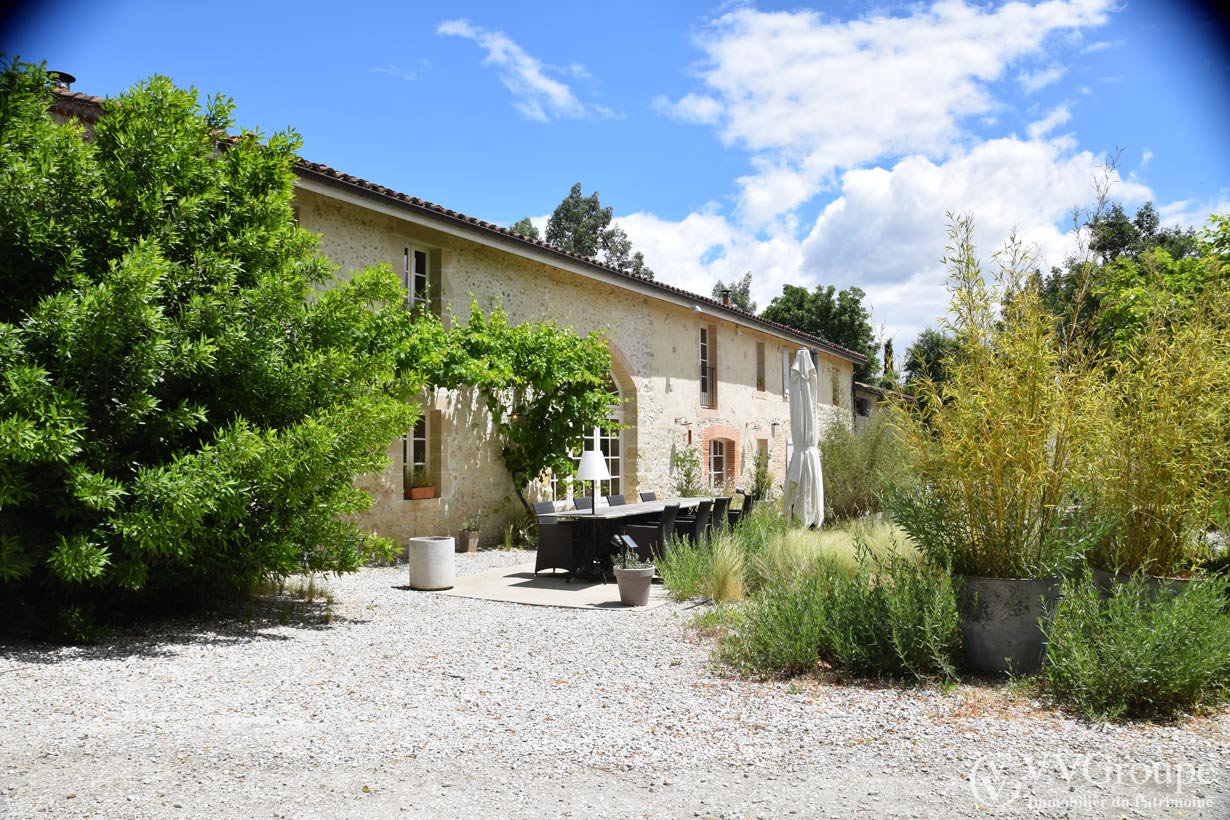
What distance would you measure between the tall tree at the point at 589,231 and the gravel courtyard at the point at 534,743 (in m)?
34.0

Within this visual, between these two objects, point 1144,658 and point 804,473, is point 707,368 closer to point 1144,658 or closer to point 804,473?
point 804,473

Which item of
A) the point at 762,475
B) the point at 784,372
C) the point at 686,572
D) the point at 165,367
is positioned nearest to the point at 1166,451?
the point at 686,572

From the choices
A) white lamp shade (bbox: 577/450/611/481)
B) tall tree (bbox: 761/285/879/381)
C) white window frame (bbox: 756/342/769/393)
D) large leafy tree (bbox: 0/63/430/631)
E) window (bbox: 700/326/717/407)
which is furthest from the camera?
tall tree (bbox: 761/285/879/381)

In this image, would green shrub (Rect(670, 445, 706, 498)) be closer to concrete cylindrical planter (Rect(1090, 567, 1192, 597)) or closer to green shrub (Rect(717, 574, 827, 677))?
green shrub (Rect(717, 574, 827, 677))

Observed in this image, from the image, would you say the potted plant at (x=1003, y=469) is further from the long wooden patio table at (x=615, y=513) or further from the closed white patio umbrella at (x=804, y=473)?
the closed white patio umbrella at (x=804, y=473)

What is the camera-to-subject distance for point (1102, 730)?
11.4 ft

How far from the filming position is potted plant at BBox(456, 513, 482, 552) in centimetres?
1047

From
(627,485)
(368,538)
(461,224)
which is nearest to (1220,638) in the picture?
(368,538)

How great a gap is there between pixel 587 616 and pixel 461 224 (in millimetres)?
5954

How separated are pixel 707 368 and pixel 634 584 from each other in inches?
433

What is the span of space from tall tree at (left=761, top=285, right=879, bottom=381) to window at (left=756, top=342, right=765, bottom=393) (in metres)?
14.9

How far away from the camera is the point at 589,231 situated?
125ft

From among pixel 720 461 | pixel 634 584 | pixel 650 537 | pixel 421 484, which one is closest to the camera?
pixel 634 584

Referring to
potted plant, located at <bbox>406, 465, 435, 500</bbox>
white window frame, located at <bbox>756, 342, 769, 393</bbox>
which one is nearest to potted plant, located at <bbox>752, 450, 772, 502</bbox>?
white window frame, located at <bbox>756, 342, 769, 393</bbox>
